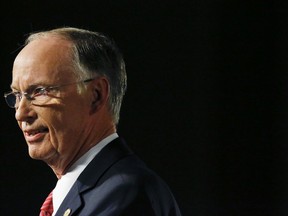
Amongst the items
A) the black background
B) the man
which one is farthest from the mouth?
the black background

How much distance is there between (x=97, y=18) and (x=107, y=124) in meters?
1.56

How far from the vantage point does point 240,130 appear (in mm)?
3066

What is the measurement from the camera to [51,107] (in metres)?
1.45

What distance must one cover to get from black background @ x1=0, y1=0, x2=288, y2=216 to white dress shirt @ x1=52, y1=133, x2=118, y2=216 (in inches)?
61.2

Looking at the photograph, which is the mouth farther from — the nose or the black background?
the black background

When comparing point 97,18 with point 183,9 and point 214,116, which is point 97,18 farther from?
point 214,116

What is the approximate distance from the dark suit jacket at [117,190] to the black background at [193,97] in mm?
1571

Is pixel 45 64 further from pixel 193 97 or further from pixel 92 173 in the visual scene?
pixel 193 97

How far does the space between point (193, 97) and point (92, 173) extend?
1.65 meters

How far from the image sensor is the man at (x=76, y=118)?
1.41m

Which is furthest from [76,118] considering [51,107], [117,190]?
[117,190]

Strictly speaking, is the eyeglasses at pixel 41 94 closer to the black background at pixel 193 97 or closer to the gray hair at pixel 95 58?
the gray hair at pixel 95 58

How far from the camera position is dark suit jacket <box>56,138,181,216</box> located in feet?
4.36

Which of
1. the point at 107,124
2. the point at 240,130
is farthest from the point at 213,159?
the point at 107,124
